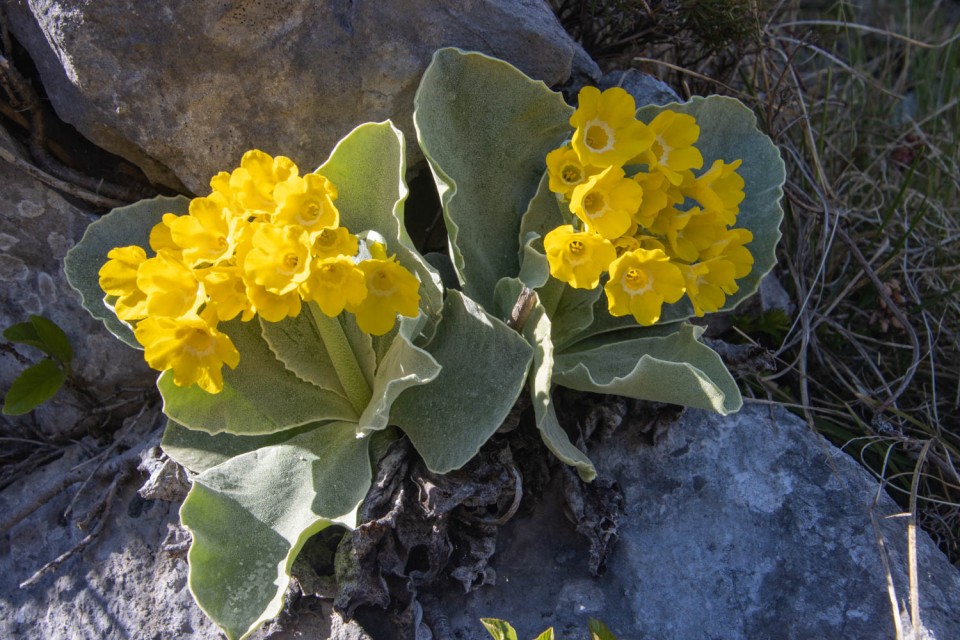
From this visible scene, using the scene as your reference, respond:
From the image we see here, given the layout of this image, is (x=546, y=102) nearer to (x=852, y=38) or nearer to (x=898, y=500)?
(x=898, y=500)

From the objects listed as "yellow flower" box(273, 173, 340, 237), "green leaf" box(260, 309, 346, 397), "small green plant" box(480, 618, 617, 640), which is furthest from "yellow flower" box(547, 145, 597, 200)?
"small green plant" box(480, 618, 617, 640)

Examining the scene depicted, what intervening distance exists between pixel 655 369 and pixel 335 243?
0.62 m

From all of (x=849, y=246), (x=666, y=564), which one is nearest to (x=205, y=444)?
(x=666, y=564)

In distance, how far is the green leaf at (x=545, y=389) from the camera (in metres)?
A: 1.61

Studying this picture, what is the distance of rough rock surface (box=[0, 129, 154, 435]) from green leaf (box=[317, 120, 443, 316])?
698 mm

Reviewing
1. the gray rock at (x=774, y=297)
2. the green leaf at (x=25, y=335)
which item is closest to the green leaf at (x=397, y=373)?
the green leaf at (x=25, y=335)

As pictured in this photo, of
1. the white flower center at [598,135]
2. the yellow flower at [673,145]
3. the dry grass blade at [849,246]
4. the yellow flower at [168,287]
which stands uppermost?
the yellow flower at [168,287]

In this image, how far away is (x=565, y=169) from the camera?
5.54ft

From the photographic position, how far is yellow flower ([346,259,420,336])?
1.48 metres

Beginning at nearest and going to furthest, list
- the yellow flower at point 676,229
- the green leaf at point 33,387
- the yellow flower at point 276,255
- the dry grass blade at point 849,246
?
the yellow flower at point 276,255, the yellow flower at point 676,229, the green leaf at point 33,387, the dry grass blade at point 849,246

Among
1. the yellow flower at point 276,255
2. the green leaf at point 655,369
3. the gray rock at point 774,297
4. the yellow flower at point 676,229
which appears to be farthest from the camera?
the gray rock at point 774,297

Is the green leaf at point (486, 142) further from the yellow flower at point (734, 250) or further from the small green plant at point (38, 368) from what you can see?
the small green plant at point (38, 368)

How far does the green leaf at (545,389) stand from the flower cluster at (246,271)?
0.27 meters

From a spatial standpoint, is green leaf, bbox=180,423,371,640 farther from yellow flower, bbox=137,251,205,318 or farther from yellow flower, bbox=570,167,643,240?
yellow flower, bbox=570,167,643,240
